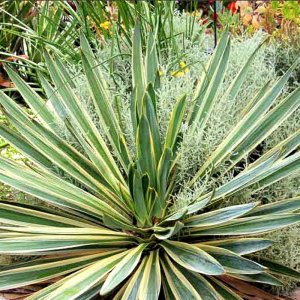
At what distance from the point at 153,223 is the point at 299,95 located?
0.90 metres

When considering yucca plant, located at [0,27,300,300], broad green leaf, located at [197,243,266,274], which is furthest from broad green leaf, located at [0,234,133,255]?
broad green leaf, located at [197,243,266,274]

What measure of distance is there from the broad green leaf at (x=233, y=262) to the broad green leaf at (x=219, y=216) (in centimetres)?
10

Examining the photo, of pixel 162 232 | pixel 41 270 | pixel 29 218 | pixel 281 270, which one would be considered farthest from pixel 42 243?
pixel 281 270

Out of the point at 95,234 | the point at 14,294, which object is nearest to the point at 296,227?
the point at 95,234

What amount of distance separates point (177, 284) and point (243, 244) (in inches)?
11.6

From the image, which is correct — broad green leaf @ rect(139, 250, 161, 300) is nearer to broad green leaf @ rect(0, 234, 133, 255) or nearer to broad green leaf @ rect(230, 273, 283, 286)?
broad green leaf @ rect(0, 234, 133, 255)

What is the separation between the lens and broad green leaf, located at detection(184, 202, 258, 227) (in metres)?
2.17

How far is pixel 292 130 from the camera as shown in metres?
2.99

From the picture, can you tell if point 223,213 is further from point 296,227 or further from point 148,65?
point 148,65

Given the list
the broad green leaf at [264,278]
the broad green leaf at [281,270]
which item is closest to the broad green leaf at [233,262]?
the broad green leaf at [264,278]

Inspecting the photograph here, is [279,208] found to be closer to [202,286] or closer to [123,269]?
[202,286]

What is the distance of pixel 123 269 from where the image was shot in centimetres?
217

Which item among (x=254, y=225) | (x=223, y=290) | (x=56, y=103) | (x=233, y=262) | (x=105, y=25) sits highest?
(x=105, y=25)

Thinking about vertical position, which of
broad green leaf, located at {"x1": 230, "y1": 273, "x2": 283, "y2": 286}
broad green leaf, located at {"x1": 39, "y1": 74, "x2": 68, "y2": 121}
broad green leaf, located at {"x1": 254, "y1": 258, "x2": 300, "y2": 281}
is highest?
broad green leaf, located at {"x1": 39, "y1": 74, "x2": 68, "y2": 121}
